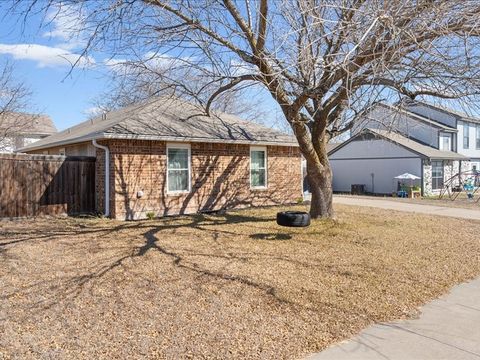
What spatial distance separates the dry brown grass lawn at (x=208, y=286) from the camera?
4172 millimetres

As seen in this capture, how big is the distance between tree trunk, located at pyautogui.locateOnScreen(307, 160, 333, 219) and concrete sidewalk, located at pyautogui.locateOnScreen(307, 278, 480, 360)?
5.92m

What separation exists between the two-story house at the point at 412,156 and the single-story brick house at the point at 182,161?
11.1 m

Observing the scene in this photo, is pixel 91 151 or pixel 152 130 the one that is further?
pixel 91 151

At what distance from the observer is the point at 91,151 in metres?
13.4

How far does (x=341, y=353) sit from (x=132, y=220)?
902cm

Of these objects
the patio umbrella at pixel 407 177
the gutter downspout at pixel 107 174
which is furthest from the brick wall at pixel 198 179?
the patio umbrella at pixel 407 177

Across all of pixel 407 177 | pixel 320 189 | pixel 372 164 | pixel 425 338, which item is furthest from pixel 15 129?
pixel 425 338

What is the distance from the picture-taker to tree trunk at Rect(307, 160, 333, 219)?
11180 mm

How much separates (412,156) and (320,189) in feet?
57.0

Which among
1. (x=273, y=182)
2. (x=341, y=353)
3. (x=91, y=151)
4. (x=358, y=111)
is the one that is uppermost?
(x=358, y=111)

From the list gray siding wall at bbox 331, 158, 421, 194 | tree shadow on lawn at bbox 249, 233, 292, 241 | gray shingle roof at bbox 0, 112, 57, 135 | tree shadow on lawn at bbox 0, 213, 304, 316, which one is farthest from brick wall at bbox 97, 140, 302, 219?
gray shingle roof at bbox 0, 112, 57, 135

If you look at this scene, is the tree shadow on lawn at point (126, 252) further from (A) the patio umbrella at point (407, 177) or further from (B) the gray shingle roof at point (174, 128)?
(A) the patio umbrella at point (407, 177)

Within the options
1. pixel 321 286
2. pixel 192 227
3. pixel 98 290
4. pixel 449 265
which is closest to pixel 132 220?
pixel 192 227

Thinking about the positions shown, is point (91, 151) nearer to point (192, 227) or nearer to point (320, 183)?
point (192, 227)
